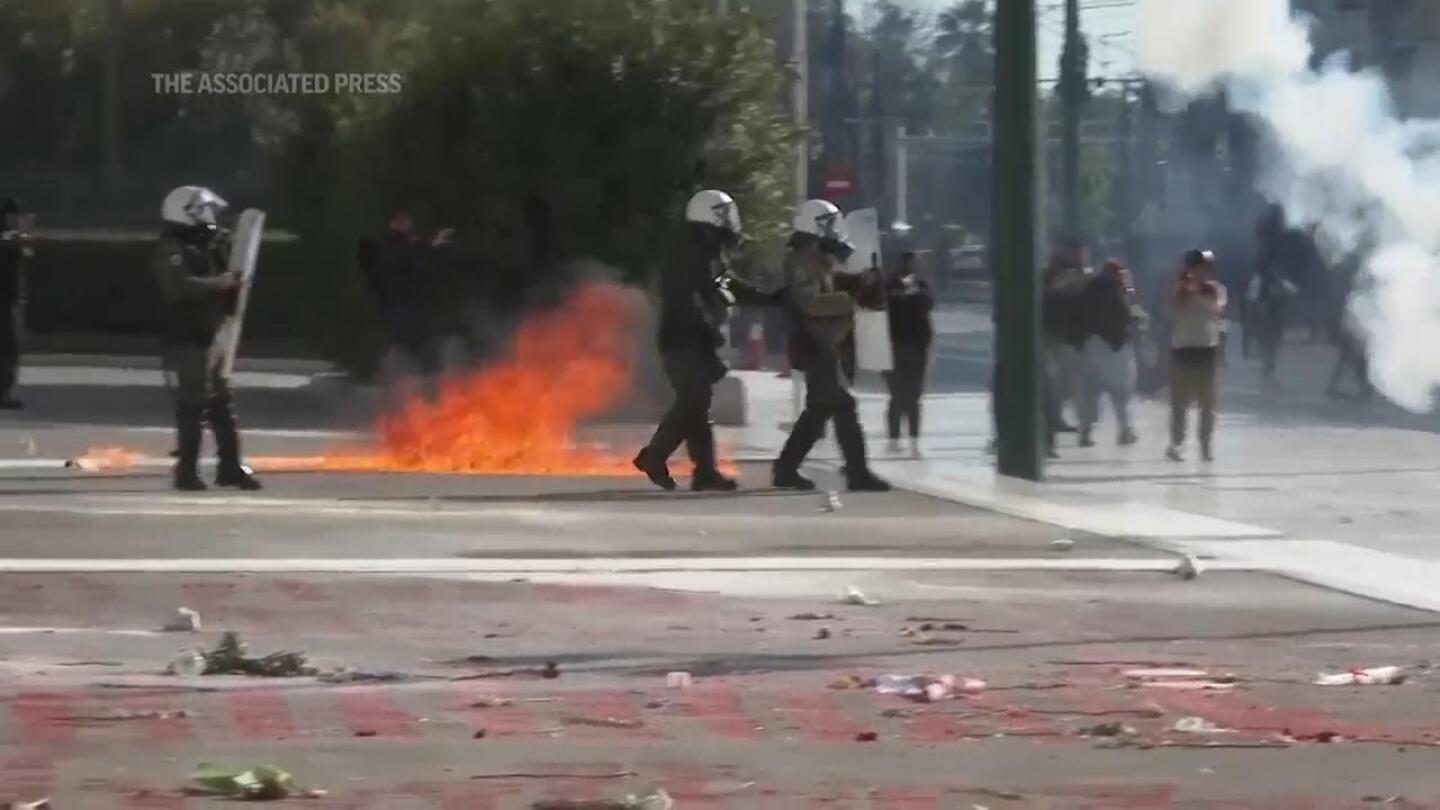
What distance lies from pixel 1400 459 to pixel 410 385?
328 inches

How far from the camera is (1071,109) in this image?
29.5 metres

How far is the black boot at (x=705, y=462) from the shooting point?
60.8ft

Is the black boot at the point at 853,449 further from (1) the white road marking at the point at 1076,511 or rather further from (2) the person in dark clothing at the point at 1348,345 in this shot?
Answer: (2) the person in dark clothing at the point at 1348,345

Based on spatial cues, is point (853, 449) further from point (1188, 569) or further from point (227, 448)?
point (1188, 569)

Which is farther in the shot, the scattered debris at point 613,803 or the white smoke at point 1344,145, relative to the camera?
the white smoke at point 1344,145

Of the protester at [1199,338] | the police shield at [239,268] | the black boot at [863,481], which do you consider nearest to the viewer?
the police shield at [239,268]

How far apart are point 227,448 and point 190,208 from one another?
146 centimetres

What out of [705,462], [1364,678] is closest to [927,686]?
[1364,678]

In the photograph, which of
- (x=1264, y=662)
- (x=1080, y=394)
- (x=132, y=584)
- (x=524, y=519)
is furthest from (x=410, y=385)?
(x=1264, y=662)

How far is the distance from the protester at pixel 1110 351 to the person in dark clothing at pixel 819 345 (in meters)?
4.99

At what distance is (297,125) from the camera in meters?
31.4

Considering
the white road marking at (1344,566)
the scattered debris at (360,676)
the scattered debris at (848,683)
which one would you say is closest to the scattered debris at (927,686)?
the scattered debris at (848,683)

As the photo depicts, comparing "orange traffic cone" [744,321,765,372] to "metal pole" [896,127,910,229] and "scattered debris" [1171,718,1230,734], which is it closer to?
"metal pole" [896,127,910,229]

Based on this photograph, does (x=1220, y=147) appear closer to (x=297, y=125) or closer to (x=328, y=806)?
(x=297, y=125)
